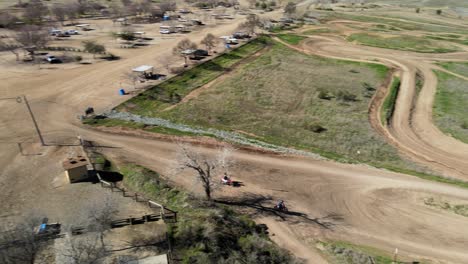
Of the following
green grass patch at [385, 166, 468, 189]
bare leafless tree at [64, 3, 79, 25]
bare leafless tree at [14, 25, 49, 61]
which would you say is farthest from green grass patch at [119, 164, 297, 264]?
bare leafless tree at [64, 3, 79, 25]

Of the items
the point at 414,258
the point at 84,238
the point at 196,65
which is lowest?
the point at 414,258

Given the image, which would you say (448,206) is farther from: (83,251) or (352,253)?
(83,251)

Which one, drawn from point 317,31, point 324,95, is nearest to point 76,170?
point 324,95

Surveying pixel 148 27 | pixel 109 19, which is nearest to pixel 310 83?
pixel 148 27

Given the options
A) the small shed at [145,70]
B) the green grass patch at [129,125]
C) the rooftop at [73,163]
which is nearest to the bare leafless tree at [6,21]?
the small shed at [145,70]

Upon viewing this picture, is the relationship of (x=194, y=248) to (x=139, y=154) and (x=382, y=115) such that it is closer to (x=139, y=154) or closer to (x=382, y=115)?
(x=139, y=154)

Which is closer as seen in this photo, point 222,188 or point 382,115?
point 222,188
